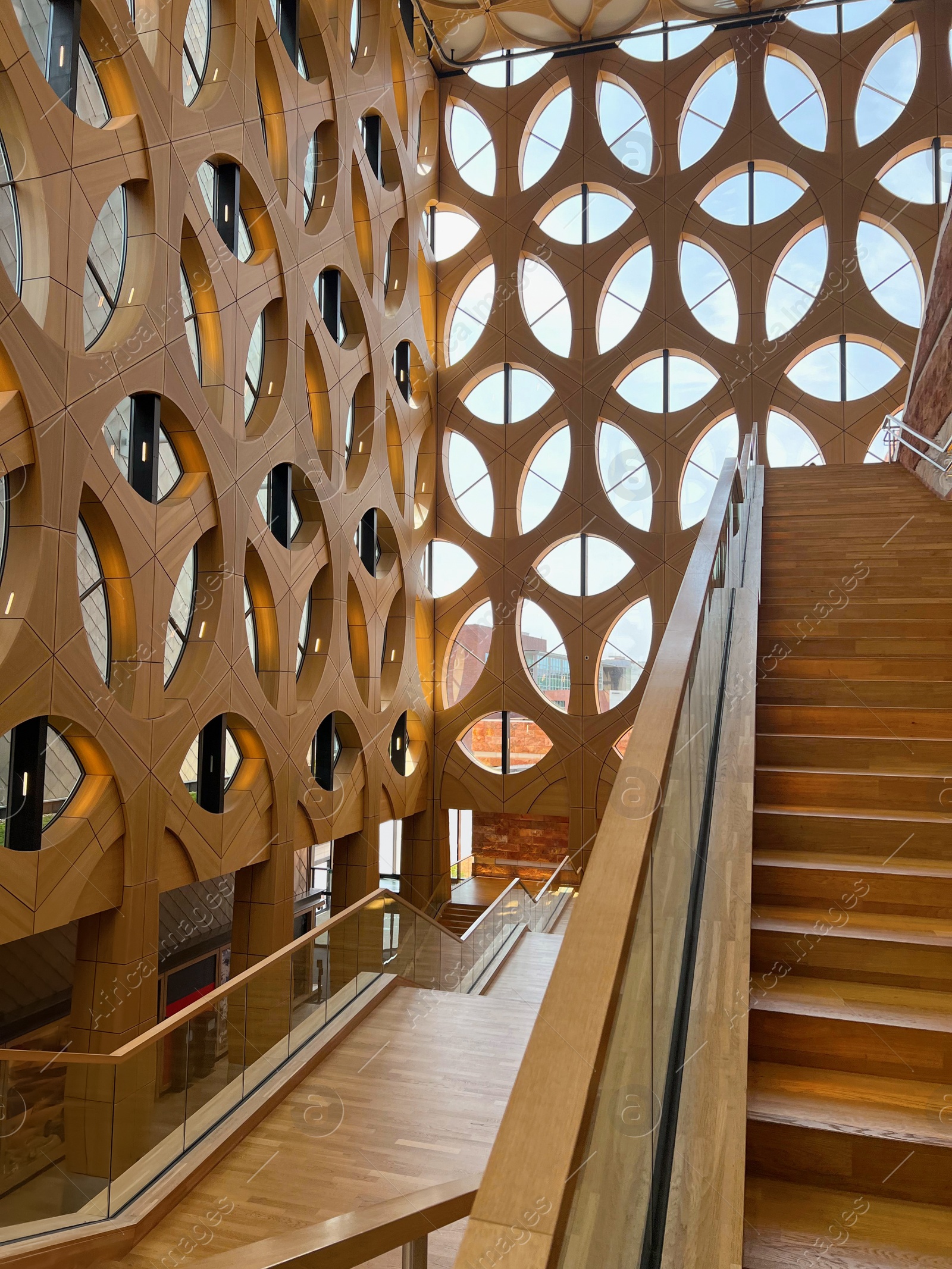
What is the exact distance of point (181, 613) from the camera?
9859mm

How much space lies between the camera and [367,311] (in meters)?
14.4

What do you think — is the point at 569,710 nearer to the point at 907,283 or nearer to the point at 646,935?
the point at 907,283

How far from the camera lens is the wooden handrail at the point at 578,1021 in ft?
4.03

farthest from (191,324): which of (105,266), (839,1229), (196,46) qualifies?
(839,1229)

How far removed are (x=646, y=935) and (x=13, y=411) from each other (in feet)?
22.7

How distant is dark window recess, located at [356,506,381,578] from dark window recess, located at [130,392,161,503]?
5.98 metres

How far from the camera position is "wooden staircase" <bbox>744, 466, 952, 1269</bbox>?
7.57ft

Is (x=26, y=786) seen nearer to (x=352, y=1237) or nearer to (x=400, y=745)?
(x=352, y=1237)

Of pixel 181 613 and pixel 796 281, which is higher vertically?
pixel 796 281

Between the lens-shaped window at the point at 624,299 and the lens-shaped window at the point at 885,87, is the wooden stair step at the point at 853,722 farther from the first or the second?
the lens-shaped window at the point at 885,87

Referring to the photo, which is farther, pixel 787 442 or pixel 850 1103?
pixel 787 442

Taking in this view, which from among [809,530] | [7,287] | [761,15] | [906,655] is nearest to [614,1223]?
[906,655]

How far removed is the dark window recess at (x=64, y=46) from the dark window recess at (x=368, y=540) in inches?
310

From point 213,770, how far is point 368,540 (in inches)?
233
